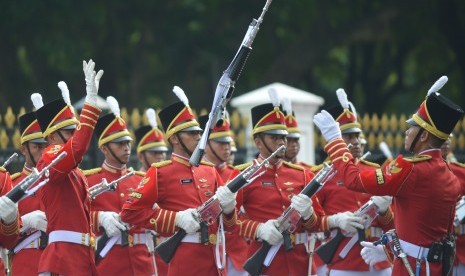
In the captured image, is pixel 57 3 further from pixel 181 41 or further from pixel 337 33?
pixel 337 33

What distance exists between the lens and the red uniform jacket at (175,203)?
507 inches

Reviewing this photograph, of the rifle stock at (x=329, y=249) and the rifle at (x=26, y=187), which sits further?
the rifle stock at (x=329, y=249)

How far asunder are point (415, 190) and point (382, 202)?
9.26 ft

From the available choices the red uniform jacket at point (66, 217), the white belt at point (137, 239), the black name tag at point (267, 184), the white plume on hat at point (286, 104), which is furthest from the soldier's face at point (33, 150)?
the white plume on hat at point (286, 104)

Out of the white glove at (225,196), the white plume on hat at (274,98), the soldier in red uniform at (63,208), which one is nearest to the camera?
the soldier in red uniform at (63,208)

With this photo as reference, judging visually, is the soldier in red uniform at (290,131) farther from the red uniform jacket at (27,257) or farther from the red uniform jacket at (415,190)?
the red uniform jacket at (415,190)

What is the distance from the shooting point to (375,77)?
36375 mm

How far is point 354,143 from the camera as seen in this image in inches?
595

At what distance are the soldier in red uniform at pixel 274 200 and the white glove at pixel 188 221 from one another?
3.02 ft

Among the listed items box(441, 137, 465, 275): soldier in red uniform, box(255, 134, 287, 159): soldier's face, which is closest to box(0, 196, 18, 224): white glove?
box(255, 134, 287, 159): soldier's face

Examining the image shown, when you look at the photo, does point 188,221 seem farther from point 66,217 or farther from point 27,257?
point 27,257

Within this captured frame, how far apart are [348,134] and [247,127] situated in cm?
477

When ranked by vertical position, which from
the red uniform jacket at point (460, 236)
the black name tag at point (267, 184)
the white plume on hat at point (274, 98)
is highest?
the white plume on hat at point (274, 98)

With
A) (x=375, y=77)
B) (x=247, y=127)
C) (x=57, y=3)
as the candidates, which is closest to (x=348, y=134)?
(x=247, y=127)
